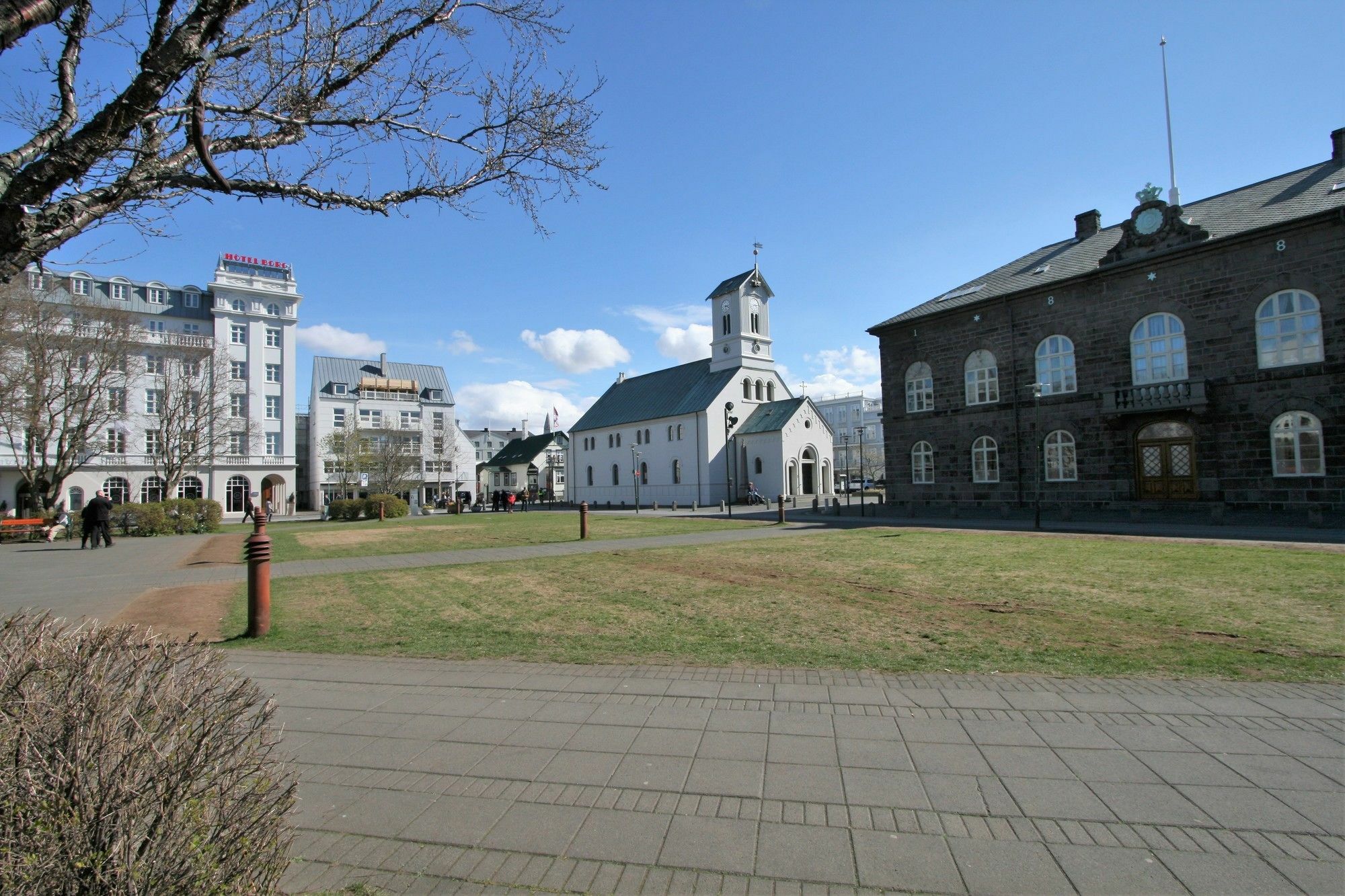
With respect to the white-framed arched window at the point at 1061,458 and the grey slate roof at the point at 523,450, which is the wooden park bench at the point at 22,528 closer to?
the white-framed arched window at the point at 1061,458

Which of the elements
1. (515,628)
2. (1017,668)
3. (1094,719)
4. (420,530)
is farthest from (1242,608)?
(420,530)

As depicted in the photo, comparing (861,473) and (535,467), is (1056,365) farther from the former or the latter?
(535,467)

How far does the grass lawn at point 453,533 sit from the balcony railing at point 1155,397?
1521cm

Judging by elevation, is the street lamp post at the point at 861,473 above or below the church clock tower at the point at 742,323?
below

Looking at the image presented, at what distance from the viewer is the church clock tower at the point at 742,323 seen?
198 feet

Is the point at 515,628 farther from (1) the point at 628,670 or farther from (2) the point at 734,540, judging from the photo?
(2) the point at 734,540

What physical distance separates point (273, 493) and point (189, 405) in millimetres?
20337

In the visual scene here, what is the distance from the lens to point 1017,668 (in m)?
5.95

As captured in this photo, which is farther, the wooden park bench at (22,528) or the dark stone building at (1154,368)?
the wooden park bench at (22,528)

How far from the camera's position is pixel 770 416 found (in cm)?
5756

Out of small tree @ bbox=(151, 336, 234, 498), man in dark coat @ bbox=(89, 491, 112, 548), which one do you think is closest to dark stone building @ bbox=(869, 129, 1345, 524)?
man in dark coat @ bbox=(89, 491, 112, 548)

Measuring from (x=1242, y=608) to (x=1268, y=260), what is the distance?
2305 cm

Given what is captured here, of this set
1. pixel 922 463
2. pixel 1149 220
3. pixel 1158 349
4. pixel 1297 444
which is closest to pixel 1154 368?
pixel 1158 349

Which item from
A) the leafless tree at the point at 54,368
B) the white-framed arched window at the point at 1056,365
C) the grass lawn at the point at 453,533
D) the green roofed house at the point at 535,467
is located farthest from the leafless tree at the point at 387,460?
the white-framed arched window at the point at 1056,365
